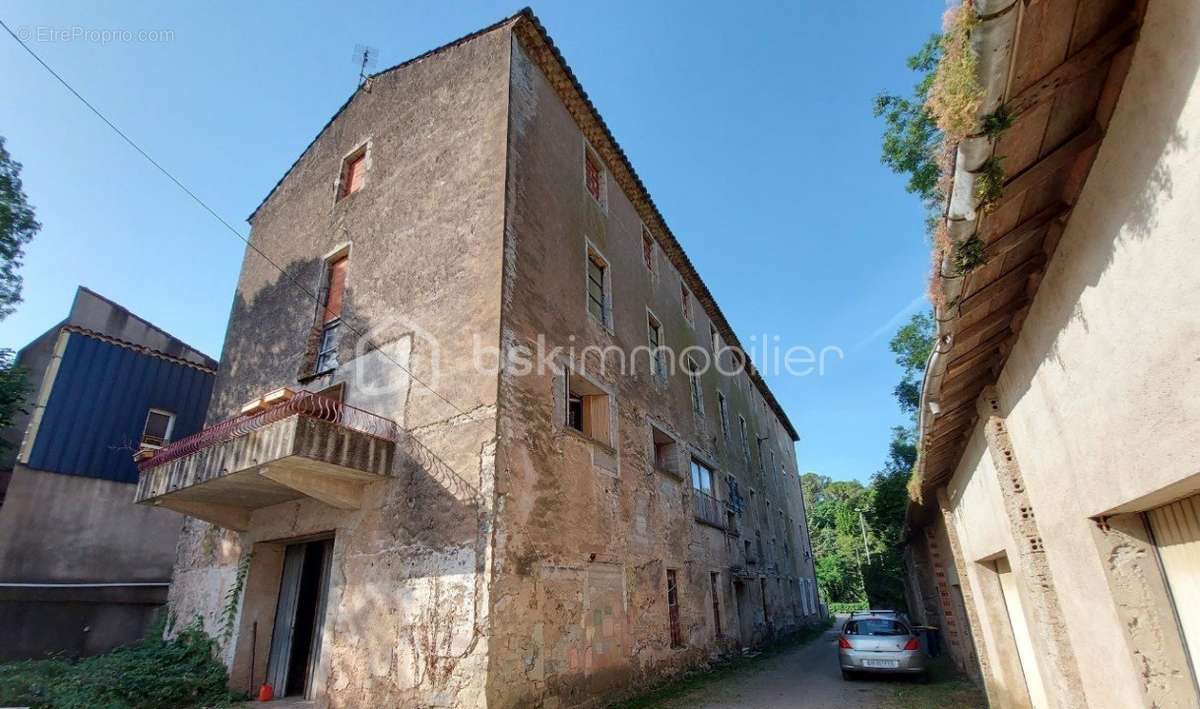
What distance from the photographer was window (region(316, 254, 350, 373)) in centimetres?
1106

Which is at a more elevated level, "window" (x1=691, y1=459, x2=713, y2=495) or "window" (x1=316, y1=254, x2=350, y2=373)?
"window" (x1=316, y1=254, x2=350, y2=373)

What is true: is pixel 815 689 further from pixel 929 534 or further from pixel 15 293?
pixel 15 293

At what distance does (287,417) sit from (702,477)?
1131cm

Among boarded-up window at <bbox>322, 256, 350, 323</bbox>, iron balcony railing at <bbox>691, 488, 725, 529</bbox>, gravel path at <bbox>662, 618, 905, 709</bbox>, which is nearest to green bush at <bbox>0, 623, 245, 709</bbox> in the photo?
boarded-up window at <bbox>322, 256, 350, 323</bbox>

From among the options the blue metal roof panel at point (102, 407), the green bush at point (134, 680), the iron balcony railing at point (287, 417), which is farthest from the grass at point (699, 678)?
the blue metal roof panel at point (102, 407)

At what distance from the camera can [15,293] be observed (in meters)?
12.1

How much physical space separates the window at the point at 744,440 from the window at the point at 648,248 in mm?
8801

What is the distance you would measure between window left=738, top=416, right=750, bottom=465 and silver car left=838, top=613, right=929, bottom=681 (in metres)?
9.94

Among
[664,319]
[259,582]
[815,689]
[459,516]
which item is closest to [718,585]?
[815,689]

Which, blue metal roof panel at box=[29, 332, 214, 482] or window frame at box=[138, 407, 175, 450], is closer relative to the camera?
blue metal roof panel at box=[29, 332, 214, 482]

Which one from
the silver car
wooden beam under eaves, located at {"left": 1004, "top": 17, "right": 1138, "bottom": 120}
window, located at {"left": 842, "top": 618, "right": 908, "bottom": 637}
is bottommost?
the silver car

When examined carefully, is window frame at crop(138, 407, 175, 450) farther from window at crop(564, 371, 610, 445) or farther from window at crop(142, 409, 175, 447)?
window at crop(564, 371, 610, 445)

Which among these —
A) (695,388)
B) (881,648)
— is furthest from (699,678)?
(695,388)

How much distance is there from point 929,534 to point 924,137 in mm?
9774
